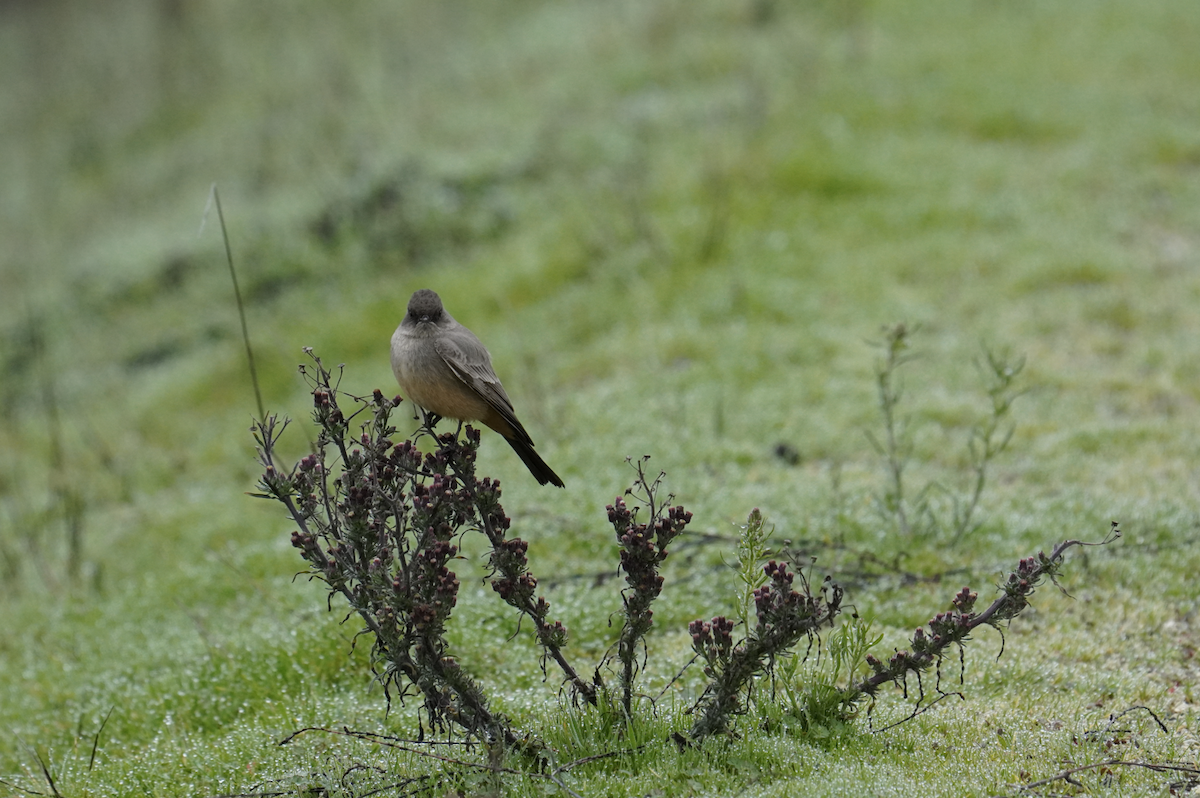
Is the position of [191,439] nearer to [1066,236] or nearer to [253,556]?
[253,556]

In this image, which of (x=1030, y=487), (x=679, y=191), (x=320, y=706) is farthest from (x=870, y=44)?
(x=320, y=706)

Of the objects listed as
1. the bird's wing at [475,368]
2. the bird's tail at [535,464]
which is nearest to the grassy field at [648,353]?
the bird's tail at [535,464]

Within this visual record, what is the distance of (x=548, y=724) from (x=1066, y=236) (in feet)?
31.0

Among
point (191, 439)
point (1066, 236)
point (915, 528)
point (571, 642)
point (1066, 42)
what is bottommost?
point (571, 642)

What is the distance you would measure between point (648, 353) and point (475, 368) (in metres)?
5.55

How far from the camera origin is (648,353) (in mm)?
10477

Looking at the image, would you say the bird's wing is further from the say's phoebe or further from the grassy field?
the grassy field

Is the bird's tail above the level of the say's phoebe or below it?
below

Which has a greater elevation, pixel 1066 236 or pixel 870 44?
pixel 870 44

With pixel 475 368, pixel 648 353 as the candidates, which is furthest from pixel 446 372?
pixel 648 353

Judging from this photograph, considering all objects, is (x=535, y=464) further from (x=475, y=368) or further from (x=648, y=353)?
(x=648, y=353)

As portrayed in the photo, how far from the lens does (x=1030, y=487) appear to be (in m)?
7.63

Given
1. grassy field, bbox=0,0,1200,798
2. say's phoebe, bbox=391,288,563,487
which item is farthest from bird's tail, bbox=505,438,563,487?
grassy field, bbox=0,0,1200,798

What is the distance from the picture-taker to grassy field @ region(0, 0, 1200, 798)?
500 cm
